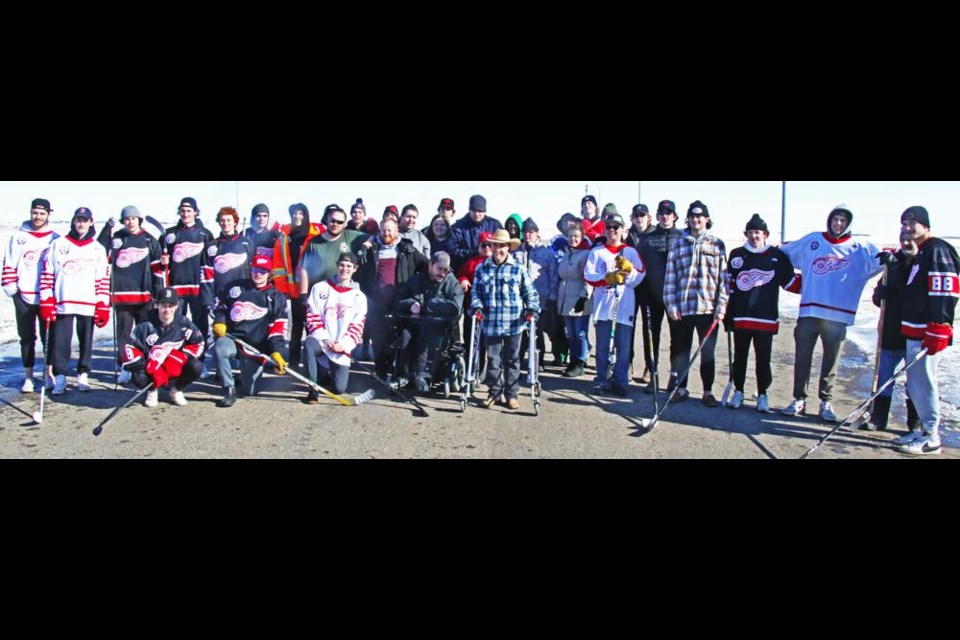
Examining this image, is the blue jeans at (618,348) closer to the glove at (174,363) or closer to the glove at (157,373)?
the glove at (174,363)

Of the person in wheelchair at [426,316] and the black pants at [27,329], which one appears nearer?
the black pants at [27,329]

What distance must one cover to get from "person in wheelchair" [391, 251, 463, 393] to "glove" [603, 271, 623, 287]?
158 cm

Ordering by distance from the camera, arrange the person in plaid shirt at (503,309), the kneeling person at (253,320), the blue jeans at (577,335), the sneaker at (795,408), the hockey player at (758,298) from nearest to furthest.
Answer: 1. the sneaker at (795,408)
2. the hockey player at (758,298)
3. the person in plaid shirt at (503,309)
4. the kneeling person at (253,320)
5. the blue jeans at (577,335)

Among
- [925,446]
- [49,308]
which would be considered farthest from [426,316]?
[925,446]

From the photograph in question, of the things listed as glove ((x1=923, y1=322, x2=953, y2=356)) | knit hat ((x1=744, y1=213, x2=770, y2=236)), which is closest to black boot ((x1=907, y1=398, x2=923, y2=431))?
glove ((x1=923, y1=322, x2=953, y2=356))

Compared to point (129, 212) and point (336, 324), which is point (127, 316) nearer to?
point (129, 212)

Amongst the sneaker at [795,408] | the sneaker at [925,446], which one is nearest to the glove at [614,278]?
the sneaker at [795,408]

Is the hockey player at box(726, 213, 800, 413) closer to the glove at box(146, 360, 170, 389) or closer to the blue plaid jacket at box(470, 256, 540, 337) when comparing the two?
the blue plaid jacket at box(470, 256, 540, 337)

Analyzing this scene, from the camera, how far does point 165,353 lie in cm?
676

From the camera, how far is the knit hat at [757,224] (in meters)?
6.70

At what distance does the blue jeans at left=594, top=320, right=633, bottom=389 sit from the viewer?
290 inches

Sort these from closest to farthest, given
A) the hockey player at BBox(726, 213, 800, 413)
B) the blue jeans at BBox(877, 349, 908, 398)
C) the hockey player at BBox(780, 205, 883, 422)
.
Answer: the blue jeans at BBox(877, 349, 908, 398) < the hockey player at BBox(780, 205, 883, 422) < the hockey player at BBox(726, 213, 800, 413)

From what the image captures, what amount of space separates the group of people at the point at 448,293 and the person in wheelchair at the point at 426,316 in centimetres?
2

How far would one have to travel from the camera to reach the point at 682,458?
533 cm
